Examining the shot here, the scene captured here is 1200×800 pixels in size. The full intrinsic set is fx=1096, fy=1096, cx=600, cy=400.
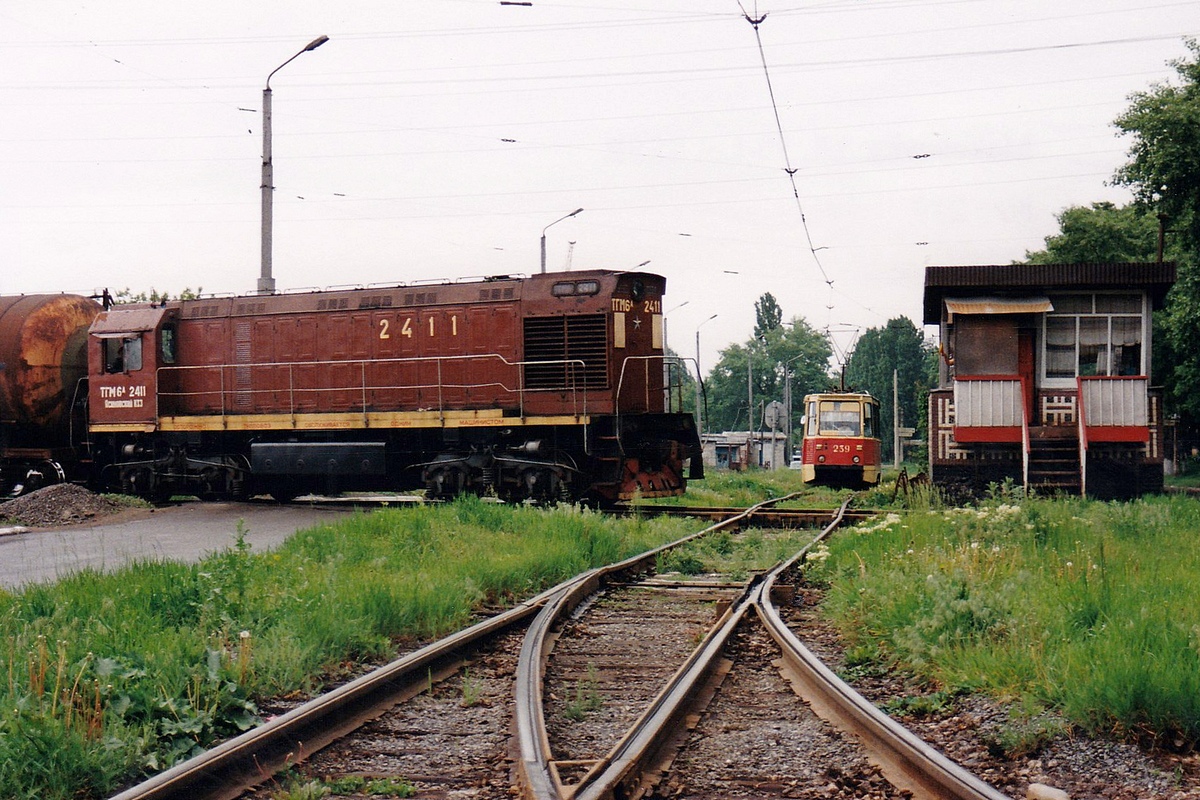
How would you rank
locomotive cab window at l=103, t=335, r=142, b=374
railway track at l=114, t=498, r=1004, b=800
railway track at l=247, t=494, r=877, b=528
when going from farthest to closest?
1. locomotive cab window at l=103, t=335, r=142, b=374
2. railway track at l=247, t=494, r=877, b=528
3. railway track at l=114, t=498, r=1004, b=800

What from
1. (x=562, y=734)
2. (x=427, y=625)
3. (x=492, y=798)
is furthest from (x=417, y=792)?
(x=427, y=625)

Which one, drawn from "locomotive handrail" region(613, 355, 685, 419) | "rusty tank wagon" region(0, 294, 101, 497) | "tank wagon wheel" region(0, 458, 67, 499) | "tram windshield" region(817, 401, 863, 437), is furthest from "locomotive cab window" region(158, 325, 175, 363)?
"tram windshield" region(817, 401, 863, 437)

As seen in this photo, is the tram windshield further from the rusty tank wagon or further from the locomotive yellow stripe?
the rusty tank wagon

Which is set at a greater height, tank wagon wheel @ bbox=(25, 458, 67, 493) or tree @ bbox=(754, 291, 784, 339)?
tree @ bbox=(754, 291, 784, 339)

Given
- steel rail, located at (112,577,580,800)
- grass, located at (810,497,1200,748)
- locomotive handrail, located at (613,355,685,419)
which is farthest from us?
locomotive handrail, located at (613,355,685,419)

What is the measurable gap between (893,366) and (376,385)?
10943cm

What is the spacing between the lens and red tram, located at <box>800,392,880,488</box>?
28250 mm

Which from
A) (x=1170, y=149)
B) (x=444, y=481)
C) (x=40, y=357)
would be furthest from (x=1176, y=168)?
(x=40, y=357)

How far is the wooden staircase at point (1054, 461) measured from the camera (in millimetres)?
18672

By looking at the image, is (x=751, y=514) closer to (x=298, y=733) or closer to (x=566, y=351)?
(x=566, y=351)

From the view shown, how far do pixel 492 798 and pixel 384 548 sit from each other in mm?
7302

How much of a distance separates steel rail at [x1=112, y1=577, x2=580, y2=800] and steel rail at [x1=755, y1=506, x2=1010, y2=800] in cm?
215

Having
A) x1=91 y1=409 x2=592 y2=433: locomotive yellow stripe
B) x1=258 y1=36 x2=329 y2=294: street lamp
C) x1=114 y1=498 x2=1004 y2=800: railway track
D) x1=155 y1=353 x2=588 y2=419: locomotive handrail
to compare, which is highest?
x1=258 y1=36 x2=329 y2=294: street lamp

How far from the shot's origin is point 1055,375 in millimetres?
19234
